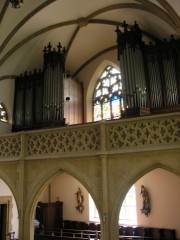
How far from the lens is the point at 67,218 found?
14781 millimetres

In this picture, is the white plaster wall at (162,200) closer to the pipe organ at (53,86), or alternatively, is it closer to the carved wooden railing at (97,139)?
the pipe organ at (53,86)

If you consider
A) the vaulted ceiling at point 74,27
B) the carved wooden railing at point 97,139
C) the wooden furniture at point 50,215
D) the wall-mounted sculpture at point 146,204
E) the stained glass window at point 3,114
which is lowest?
the wooden furniture at point 50,215

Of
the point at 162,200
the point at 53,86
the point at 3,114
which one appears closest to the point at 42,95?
the point at 53,86

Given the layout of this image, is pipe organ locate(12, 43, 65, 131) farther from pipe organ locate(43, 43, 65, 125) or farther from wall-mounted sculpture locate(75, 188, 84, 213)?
wall-mounted sculpture locate(75, 188, 84, 213)

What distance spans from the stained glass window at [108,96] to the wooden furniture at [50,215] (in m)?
5.09

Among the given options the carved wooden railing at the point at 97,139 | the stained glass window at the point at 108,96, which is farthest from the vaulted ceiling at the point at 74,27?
the carved wooden railing at the point at 97,139

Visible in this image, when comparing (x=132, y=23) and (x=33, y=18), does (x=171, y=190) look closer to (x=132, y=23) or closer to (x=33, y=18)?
(x=132, y=23)

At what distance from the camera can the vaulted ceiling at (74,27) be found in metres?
10.6

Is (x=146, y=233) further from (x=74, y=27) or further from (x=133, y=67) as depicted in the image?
(x=74, y=27)

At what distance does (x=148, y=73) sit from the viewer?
11.0 meters

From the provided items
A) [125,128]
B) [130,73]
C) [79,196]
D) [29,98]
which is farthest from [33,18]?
[79,196]

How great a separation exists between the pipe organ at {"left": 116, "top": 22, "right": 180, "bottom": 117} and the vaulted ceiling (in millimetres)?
718

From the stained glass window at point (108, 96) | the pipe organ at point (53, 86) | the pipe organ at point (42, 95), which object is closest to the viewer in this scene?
the pipe organ at point (53, 86)

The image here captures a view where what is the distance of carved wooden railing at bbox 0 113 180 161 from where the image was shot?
757 centimetres
